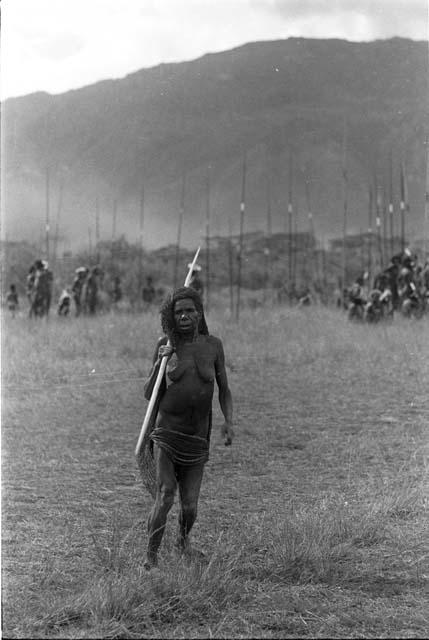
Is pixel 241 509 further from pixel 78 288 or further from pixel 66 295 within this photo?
pixel 78 288

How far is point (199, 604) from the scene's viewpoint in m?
4.27

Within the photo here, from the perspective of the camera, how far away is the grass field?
166 inches

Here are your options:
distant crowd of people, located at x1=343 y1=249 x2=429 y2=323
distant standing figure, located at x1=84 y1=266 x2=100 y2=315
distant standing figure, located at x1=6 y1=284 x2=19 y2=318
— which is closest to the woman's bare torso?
distant crowd of people, located at x1=343 y1=249 x2=429 y2=323

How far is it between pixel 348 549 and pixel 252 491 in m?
1.68

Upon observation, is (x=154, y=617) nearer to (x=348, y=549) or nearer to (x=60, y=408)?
(x=348, y=549)

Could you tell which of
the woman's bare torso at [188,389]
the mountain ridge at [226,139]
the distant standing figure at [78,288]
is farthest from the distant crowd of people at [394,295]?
the woman's bare torso at [188,389]

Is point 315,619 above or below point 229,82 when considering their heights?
below

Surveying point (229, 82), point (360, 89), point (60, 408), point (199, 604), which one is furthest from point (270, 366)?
point (360, 89)

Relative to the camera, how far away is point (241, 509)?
248 inches

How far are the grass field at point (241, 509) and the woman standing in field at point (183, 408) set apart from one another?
12.9 inches

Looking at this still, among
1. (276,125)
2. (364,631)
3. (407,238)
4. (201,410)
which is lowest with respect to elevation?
(364,631)

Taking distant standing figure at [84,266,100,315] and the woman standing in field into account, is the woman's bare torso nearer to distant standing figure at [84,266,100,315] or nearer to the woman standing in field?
the woman standing in field

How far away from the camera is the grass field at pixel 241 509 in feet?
13.8

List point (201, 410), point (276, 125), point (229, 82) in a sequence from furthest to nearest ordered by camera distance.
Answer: point (276, 125)
point (229, 82)
point (201, 410)
